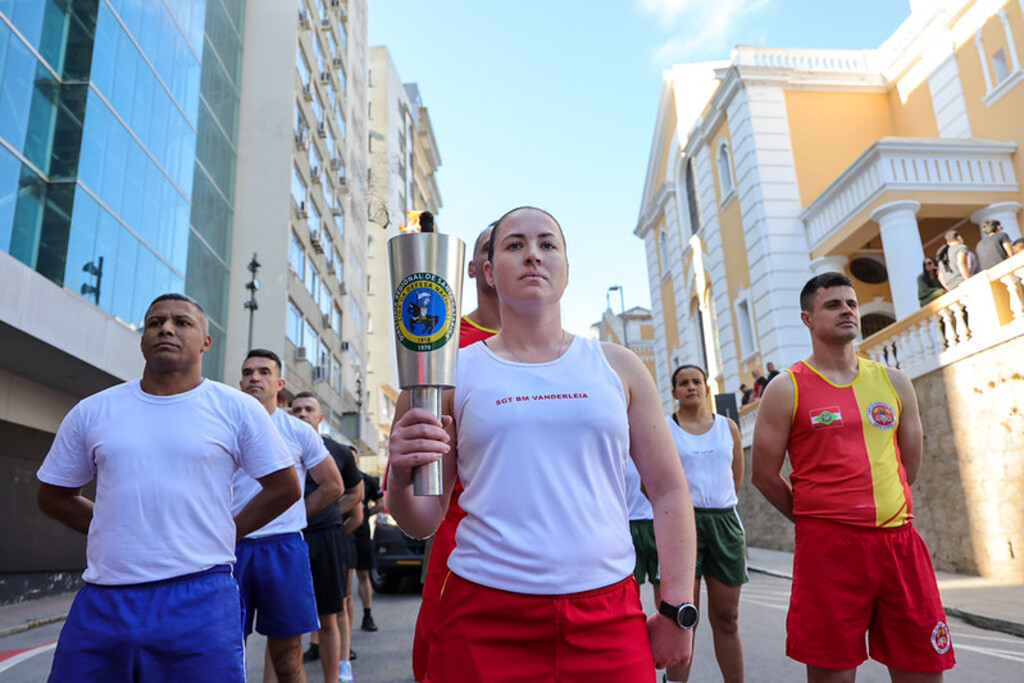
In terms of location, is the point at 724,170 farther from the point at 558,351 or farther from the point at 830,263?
the point at 558,351

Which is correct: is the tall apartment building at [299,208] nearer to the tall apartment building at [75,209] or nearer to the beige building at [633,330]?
the tall apartment building at [75,209]

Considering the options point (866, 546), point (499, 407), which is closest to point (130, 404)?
point (499, 407)

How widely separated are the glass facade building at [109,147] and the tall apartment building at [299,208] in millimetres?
2022

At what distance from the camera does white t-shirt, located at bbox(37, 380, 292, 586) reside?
300 centimetres

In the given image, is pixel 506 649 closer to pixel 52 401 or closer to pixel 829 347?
pixel 829 347

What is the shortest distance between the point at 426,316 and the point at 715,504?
161 inches

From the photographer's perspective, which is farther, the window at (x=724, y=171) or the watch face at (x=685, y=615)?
the window at (x=724, y=171)

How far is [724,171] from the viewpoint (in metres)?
22.4

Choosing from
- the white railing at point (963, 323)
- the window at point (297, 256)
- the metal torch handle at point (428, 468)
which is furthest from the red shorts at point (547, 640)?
the window at point (297, 256)

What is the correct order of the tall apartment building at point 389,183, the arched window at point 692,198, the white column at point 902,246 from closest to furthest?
the white column at point 902,246
the arched window at point 692,198
the tall apartment building at point 389,183

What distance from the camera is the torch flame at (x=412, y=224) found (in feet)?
6.32

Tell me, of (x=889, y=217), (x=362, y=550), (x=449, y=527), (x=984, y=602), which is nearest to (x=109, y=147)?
(x=362, y=550)

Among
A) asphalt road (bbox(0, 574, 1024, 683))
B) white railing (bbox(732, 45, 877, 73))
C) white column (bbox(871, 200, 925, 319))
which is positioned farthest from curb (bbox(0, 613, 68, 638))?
white railing (bbox(732, 45, 877, 73))

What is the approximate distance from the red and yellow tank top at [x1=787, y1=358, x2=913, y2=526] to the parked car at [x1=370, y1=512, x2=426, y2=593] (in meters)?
8.79
